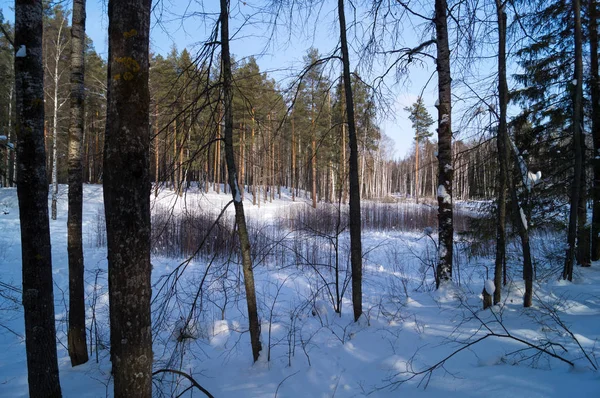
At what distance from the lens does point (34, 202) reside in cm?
259

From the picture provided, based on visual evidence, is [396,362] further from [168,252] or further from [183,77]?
[168,252]

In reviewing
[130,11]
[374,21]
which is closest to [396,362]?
[130,11]

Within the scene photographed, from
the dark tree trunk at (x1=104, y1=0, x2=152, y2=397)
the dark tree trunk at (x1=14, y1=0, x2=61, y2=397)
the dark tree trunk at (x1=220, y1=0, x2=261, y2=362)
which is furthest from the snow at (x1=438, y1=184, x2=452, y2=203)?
the dark tree trunk at (x1=14, y1=0, x2=61, y2=397)

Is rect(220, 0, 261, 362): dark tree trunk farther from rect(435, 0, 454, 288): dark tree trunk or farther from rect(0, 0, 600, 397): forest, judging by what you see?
rect(435, 0, 454, 288): dark tree trunk

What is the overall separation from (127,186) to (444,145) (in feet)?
16.6

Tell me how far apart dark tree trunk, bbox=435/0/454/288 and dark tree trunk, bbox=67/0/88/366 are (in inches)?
207

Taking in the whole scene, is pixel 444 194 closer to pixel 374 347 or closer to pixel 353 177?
pixel 353 177

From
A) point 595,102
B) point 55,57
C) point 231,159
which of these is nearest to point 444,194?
point 231,159

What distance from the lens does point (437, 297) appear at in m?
5.09

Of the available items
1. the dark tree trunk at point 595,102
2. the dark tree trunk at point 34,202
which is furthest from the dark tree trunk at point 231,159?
the dark tree trunk at point 595,102

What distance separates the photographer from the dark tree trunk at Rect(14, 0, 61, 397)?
2.51 meters

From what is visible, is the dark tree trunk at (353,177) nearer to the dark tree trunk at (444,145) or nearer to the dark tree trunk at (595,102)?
the dark tree trunk at (444,145)

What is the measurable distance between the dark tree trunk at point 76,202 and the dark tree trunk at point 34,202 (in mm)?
1455

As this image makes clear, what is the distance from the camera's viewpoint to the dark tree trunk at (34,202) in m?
2.51
